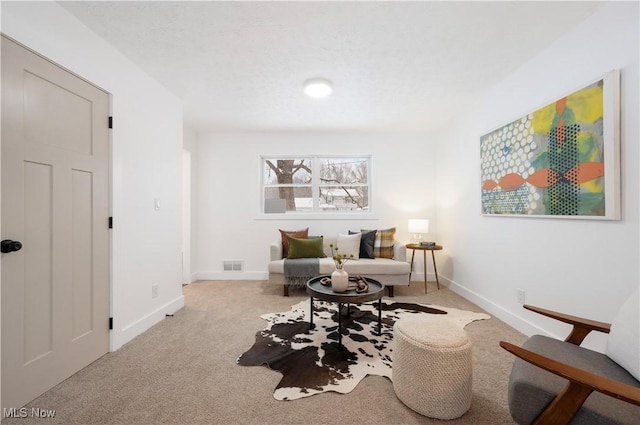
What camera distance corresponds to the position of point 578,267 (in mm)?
2105

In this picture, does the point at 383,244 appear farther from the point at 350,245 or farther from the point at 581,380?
the point at 581,380

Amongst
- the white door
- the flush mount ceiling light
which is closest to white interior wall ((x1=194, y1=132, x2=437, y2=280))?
the flush mount ceiling light

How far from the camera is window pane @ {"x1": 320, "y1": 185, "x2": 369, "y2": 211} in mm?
4973

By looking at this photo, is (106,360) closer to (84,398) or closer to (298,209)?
(84,398)

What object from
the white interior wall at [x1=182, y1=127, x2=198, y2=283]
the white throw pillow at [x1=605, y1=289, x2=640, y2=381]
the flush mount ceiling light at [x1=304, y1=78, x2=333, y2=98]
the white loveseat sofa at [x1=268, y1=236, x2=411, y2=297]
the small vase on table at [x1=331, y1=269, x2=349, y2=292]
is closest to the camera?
the white throw pillow at [x1=605, y1=289, x2=640, y2=381]

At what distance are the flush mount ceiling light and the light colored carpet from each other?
8.26ft

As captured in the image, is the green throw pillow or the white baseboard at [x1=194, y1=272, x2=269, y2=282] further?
the white baseboard at [x1=194, y1=272, x2=269, y2=282]

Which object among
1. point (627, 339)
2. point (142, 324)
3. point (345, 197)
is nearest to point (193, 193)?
point (142, 324)

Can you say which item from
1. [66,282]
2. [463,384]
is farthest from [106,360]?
[463,384]

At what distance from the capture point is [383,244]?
4207 millimetres

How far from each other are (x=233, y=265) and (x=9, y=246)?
10.6 ft

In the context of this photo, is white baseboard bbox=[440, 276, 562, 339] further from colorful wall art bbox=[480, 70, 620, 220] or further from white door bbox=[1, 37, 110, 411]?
white door bbox=[1, 37, 110, 411]

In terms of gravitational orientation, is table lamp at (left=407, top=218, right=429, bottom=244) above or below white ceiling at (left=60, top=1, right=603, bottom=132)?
below

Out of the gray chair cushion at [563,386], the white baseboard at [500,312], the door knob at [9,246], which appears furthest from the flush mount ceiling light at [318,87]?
the white baseboard at [500,312]
